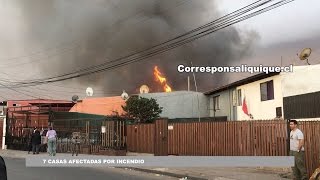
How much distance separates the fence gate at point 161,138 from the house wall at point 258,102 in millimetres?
6080

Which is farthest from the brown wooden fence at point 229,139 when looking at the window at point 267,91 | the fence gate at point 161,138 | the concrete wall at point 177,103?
the concrete wall at point 177,103

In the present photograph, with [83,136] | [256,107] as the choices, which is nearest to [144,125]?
[83,136]

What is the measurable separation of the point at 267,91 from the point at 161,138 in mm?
7007

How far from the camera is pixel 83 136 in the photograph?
2441cm

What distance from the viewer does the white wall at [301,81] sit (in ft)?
62.1

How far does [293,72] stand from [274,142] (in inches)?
267

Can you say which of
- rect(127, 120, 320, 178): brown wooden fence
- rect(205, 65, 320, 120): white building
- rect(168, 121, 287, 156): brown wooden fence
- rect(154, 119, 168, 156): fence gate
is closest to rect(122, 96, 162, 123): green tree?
rect(205, 65, 320, 120): white building

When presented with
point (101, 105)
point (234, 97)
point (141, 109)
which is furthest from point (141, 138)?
point (101, 105)

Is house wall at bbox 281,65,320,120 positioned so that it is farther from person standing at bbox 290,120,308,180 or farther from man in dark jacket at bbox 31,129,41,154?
man in dark jacket at bbox 31,129,41,154

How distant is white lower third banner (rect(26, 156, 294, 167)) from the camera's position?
1488 cm

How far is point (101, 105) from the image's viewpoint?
42344 millimetres

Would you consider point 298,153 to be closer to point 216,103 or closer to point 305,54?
point 305,54

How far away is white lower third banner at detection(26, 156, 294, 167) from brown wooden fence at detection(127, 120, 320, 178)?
347 mm

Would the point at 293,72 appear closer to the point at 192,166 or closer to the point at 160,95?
the point at 192,166
